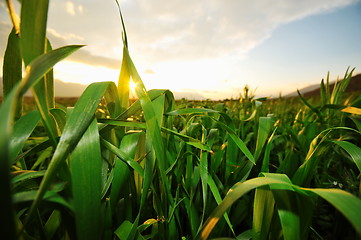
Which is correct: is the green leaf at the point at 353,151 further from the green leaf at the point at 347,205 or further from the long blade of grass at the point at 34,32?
the long blade of grass at the point at 34,32

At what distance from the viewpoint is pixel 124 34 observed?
429mm

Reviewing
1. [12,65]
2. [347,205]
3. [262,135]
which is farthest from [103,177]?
[262,135]

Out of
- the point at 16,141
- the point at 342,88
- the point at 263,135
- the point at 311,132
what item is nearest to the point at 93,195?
the point at 16,141

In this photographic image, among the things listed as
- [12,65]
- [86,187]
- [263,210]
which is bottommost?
[263,210]

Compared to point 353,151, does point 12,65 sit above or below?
above

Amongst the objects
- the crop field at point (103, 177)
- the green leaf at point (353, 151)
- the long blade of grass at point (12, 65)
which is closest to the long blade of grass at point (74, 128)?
the crop field at point (103, 177)

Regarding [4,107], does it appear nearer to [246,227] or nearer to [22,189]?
[22,189]

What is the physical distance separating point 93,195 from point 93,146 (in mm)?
79

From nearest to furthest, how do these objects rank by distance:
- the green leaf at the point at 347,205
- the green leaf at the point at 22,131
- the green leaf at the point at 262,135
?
the green leaf at the point at 347,205 < the green leaf at the point at 22,131 < the green leaf at the point at 262,135

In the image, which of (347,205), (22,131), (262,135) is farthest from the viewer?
(262,135)

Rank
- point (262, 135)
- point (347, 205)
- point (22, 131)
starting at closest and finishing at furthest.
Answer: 1. point (347, 205)
2. point (22, 131)
3. point (262, 135)

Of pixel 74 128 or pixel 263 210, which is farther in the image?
pixel 263 210

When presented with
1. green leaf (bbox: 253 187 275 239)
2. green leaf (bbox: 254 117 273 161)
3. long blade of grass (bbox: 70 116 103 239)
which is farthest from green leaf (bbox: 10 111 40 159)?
green leaf (bbox: 254 117 273 161)

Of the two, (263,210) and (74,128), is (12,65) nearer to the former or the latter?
(74,128)
